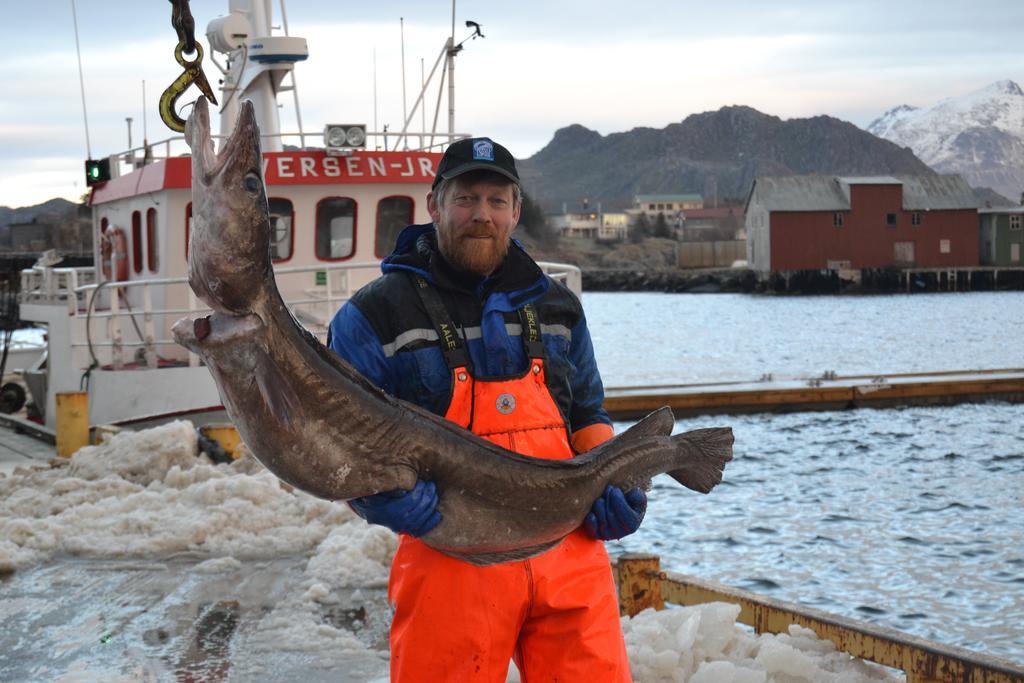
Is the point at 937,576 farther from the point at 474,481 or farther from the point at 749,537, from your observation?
the point at 474,481

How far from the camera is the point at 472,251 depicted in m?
3.21

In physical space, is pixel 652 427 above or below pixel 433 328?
below

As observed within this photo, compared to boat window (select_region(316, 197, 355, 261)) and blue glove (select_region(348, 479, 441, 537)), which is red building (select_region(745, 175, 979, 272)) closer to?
boat window (select_region(316, 197, 355, 261))

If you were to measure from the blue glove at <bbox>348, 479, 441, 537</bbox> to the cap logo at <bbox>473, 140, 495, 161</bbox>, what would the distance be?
37.1 inches

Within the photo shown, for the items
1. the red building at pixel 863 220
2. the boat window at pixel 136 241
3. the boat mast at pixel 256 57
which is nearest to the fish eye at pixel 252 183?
the boat mast at pixel 256 57

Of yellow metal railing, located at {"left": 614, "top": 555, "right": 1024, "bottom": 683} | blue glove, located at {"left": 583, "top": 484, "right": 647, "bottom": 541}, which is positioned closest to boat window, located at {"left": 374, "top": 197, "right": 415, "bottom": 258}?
yellow metal railing, located at {"left": 614, "top": 555, "right": 1024, "bottom": 683}

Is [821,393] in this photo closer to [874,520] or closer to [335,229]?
[874,520]

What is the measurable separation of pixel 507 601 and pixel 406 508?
0.43 meters

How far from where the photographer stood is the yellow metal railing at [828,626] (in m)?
4.75

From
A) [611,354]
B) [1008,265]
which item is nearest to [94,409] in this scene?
[611,354]

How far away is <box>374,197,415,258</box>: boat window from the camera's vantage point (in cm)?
1470

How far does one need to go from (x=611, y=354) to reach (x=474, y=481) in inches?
1583

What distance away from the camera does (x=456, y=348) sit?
3182mm

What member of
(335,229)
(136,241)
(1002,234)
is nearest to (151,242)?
(136,241)
